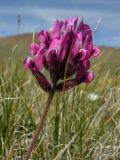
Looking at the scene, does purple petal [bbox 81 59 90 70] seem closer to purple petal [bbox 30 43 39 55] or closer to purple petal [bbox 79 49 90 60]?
purple petal [bbox 79 49 90 60]

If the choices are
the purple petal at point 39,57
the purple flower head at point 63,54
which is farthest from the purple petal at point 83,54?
the purple petal at point 39,57

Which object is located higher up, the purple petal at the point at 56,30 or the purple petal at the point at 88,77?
the purple petal at the point at 56,30

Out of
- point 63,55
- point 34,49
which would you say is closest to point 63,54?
point 63,55

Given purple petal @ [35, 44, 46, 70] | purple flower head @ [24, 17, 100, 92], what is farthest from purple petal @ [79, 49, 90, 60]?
purple petal @ [35, 44, 46, 70]

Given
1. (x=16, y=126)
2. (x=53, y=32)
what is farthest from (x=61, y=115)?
(x=53, y=32)

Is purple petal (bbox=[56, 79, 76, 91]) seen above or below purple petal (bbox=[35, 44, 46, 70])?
below

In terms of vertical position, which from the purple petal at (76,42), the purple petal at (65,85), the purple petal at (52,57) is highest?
the purple petal at (76,42)

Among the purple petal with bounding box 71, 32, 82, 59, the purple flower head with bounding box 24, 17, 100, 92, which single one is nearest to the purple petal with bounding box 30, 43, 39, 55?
the purple flower head with bounding box 24, 17, 100, 92

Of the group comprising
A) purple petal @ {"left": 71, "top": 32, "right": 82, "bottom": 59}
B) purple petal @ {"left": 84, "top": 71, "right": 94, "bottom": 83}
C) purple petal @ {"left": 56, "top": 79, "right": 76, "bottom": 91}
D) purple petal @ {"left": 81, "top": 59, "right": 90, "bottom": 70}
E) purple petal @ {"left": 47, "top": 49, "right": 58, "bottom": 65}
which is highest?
purple petal @ {"left": 71, "top": 32, "right": 82, "bottom": 59}

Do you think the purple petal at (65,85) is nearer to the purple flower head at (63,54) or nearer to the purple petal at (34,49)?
the purple flower head at (63,54)
